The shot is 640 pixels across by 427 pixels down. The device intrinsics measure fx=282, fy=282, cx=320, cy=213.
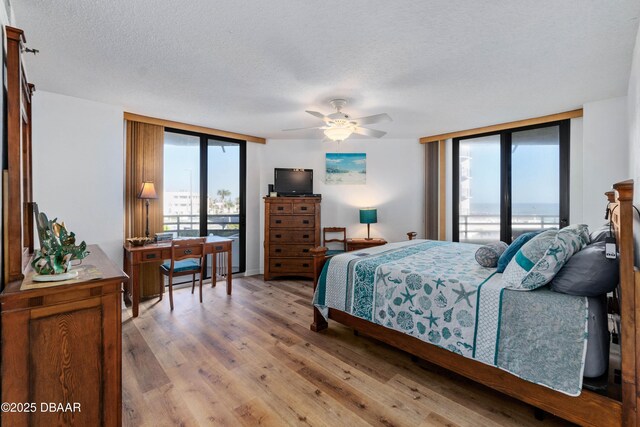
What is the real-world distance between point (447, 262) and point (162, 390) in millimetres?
2363

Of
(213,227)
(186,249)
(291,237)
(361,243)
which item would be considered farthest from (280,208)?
(186,249)

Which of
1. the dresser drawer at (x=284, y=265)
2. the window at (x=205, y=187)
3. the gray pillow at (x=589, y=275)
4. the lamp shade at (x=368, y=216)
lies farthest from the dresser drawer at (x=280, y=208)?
the gray pillow at (x=589, y=275)

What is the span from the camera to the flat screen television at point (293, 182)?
188 inches

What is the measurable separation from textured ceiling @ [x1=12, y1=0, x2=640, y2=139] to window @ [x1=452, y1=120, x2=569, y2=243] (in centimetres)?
71

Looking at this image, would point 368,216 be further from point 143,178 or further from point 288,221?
point 143,178

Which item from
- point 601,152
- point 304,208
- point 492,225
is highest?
point 601,152

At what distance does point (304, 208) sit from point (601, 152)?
377 cm

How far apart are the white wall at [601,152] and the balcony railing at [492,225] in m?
0.64

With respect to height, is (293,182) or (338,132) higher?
(338,132)

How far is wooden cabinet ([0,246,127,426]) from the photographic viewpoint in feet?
3.87

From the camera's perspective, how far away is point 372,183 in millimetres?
5145

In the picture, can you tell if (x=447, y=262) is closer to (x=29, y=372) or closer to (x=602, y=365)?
(x=602, y=365)

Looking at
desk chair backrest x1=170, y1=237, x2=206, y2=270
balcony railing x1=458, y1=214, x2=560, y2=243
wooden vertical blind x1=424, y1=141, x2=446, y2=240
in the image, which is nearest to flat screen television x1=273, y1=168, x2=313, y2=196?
desk chair backrest x1=170, y1=237, x2=206, y2=270

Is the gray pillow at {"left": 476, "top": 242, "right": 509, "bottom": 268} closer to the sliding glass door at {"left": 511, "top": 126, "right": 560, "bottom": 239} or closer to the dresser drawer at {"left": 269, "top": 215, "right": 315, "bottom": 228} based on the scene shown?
the sliding glass door at {"left": 511, "top": 126, "right": 560, "bottom": 239}
